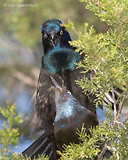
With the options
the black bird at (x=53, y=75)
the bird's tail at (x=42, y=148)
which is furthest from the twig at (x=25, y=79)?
the bird's tail at (x=42, y=148)

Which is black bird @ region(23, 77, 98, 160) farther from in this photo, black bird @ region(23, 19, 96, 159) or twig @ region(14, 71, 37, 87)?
twig @ region(14, 71, 37, 87)

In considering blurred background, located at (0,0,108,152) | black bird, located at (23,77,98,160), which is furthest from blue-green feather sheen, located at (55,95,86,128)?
blurred background, located at (0,0,108,152)

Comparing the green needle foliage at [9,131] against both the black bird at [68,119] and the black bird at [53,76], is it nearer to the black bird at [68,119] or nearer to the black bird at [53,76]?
the black bird at [68,119]

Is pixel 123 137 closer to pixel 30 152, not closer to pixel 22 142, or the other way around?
pixel 30 152

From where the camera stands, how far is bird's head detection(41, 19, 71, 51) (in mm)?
2494

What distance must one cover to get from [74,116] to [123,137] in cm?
61

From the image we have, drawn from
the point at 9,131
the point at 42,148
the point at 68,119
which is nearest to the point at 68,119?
the point at 68,119

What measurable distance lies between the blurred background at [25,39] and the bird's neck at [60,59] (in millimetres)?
325

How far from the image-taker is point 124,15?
133 cm

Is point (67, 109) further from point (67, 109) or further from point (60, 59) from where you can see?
point (60, 59)

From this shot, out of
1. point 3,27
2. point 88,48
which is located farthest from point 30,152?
point 3,27

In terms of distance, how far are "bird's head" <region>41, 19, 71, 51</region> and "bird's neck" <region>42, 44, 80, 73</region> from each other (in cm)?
5

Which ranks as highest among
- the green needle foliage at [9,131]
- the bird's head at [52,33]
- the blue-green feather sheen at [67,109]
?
the bird's head at [52,33]

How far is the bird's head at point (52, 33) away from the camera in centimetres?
249
